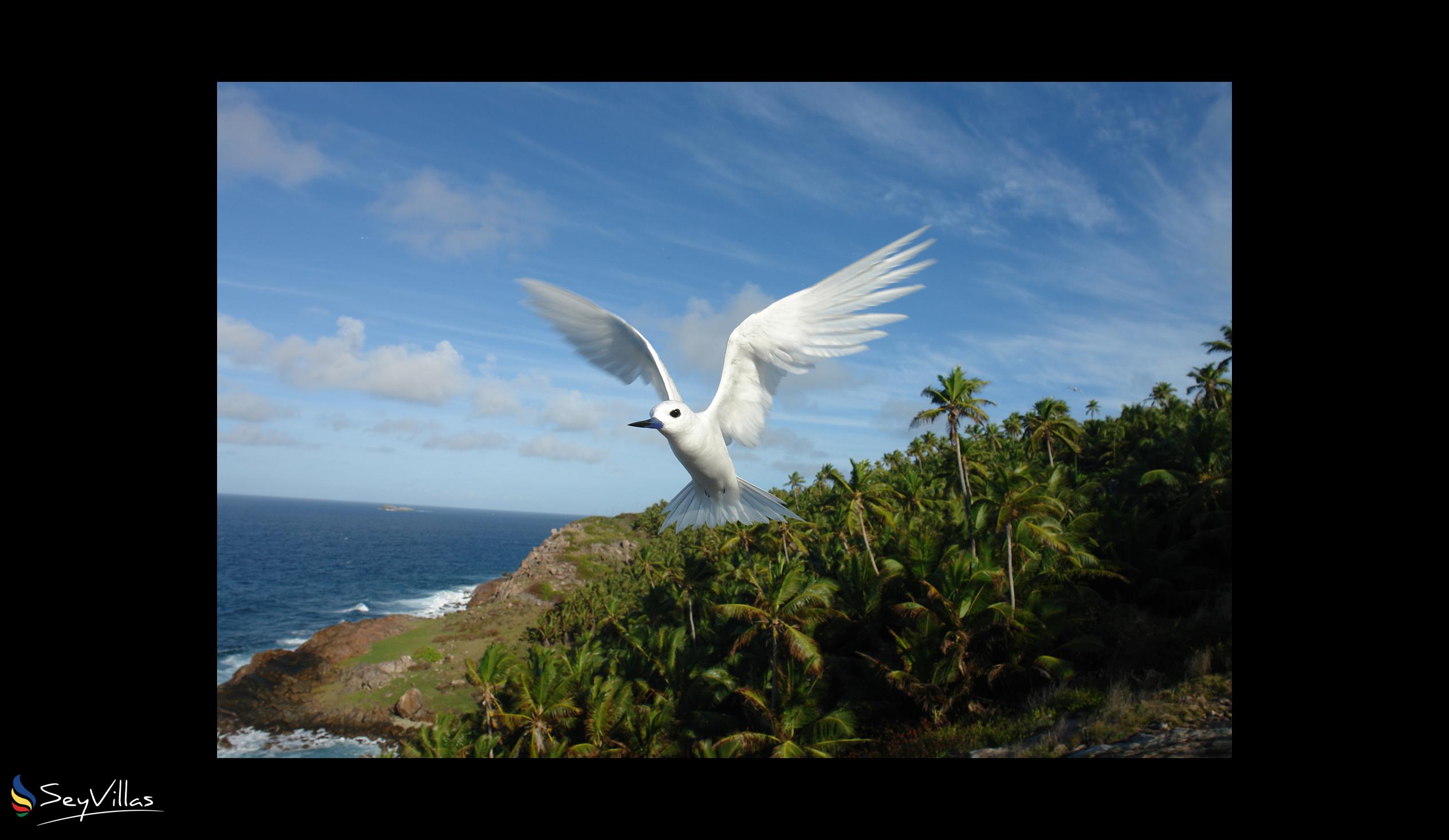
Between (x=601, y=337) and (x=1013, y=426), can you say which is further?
(x=1013, y=426)

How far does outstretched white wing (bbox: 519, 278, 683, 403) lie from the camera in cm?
294

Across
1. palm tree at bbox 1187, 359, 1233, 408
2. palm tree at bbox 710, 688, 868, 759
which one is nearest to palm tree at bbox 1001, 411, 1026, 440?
palm tree at bbox 1187, 359, 1233, 408

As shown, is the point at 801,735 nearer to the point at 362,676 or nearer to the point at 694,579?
the point at 694,579

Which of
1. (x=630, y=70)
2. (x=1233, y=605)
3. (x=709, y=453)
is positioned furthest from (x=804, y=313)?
(x=1233, y=605)

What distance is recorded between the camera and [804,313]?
2961 mm

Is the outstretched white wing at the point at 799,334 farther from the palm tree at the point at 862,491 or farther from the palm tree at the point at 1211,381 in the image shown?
the palm tree at the point at 1211,381

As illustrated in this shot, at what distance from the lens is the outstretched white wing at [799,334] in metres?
2.69

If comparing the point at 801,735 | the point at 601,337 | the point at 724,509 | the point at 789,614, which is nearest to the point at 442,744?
the point at 801,735

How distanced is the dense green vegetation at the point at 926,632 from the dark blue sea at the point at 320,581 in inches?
301

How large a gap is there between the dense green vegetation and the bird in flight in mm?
7525

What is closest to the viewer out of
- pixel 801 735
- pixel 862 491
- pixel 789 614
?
pixel 801 735

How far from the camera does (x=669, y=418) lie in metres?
2.36

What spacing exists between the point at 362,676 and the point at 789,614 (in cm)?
2196

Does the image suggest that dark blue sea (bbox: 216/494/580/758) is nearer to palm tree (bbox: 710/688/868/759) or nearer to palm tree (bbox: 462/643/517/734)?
palm tree (bbox: 462/643/517/734)
